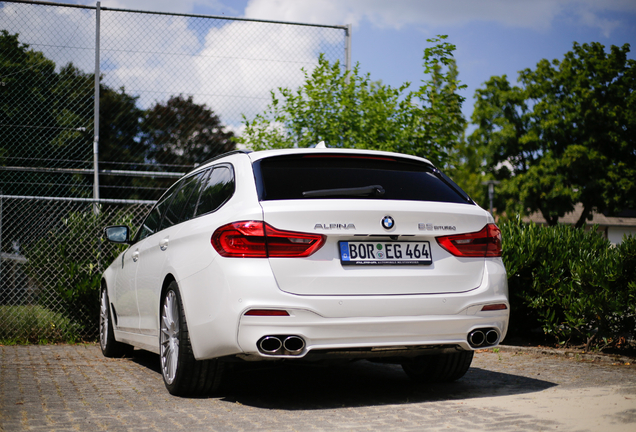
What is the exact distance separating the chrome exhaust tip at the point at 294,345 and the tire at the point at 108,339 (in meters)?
3.81

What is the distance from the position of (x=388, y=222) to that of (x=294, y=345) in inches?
38.6

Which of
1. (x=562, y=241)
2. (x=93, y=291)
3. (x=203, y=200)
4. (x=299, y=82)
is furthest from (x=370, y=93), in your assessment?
(x=203, y=200)

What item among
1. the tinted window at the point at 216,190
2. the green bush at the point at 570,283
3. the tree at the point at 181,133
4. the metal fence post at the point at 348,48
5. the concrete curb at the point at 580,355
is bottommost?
the concrete curb at the point at 580,355

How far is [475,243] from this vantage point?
4758 millimetres

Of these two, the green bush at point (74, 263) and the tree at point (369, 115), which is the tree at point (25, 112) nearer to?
the green bush at point (74, 263)

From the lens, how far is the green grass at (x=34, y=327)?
29.0ft

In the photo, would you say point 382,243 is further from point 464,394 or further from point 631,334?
point 631,334

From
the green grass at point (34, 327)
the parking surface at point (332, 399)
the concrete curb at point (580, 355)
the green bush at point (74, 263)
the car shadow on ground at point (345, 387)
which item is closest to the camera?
the parking surface at point (332, 399)

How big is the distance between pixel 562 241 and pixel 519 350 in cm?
129

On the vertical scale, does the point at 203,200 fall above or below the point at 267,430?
above

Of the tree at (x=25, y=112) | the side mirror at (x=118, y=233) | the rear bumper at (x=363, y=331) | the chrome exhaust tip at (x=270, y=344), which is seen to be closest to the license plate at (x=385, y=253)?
the rear bumper at (x=363, y=331)

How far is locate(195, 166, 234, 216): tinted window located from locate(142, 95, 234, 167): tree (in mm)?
6390

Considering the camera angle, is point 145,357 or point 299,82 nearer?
point 145,357

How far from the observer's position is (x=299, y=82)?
11500 mm
